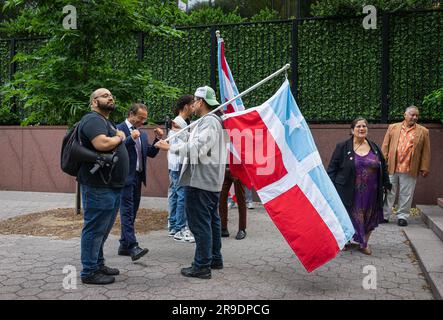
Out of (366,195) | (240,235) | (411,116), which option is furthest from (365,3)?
(240,235)

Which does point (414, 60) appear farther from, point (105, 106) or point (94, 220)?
point (94, 220)

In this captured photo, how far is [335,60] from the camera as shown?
10.0m

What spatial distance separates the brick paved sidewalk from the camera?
4.41 meters

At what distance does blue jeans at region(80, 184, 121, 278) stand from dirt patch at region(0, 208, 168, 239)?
2467 millimetres

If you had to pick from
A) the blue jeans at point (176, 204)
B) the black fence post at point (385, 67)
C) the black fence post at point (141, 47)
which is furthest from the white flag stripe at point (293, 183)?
the black fence post at point (141, 47)

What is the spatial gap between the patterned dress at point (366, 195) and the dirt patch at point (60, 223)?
3.19 m

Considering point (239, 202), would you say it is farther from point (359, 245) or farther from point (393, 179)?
point (393, 179)

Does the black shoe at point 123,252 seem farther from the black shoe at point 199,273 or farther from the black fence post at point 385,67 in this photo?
the black fence post at point 385,67

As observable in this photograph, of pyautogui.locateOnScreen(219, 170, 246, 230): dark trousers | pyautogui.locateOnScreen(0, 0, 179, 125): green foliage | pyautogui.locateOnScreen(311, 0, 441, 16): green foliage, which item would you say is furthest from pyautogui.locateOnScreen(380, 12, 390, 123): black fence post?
pyautogui.locateOnScreen(0, 0, 179, 125): green foliage

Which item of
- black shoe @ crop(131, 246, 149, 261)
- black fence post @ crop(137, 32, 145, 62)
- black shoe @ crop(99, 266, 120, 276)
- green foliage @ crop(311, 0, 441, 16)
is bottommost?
black shoe @ crop(99, 266, 120, 276)

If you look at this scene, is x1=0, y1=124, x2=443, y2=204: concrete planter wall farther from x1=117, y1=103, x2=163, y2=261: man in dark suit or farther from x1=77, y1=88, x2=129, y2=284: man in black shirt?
x1=77, y1=88, x2=129, y2=284: man in black shirt

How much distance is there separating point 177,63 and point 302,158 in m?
7.00

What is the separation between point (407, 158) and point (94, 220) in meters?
5.64
